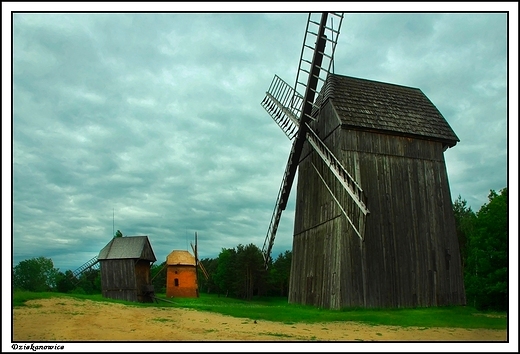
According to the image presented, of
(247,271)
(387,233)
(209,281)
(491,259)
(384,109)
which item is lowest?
(209,281)

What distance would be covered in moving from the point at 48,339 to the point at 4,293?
5.91 feet

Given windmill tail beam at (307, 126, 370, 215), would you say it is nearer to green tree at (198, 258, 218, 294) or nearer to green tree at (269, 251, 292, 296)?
green tree at (269, 251, 292, 296)

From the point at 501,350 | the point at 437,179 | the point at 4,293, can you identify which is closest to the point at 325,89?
the point at 437,179

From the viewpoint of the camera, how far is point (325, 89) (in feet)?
83.3

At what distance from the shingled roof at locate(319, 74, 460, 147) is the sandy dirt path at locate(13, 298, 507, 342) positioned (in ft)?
37.4

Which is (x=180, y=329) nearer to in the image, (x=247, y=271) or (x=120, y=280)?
(x=120, y=280)

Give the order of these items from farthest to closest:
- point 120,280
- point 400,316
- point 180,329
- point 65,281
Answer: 1. point 65,281
2. point 120,280
3. point 400,316
4. point 180,329

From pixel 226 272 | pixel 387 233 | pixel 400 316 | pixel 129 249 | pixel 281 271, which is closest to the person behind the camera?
pixel 400 316

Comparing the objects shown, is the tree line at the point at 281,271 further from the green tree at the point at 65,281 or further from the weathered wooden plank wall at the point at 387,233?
the weathered wooden plank wall at the point at 387,233

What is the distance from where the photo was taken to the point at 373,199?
22.0 metres

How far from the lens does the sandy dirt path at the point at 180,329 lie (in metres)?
12.2

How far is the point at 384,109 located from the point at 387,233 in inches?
289

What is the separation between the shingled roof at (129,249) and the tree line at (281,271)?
4666 mm

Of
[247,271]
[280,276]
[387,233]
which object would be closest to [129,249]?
[387,233]
